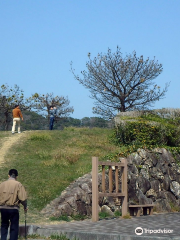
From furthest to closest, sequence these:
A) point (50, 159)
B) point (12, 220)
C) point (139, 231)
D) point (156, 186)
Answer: point (50, 159) → point (156, 186) → point (139, 231) → point (12, 220)

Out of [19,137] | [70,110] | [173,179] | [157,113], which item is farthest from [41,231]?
[70,110]

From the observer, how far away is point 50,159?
68.1ft

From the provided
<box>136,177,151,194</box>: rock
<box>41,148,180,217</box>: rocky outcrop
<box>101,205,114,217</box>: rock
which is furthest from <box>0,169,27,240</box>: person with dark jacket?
<box>136,177,151,194</box>: rock

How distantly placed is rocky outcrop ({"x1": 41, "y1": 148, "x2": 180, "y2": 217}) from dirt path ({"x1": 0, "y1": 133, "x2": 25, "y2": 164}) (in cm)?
526

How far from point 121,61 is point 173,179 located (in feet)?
54.0

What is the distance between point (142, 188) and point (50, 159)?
4.45 m

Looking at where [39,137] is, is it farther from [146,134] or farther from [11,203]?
[11,203]

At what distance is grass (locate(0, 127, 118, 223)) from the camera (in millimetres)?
16672

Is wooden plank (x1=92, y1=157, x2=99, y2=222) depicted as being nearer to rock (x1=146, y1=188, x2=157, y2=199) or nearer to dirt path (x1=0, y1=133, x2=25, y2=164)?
rock (x1=146, y1=188, x2=157, y2=199)

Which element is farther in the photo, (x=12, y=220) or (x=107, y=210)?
(x=107, y=210)

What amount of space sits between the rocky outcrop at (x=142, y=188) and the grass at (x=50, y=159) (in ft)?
1.83

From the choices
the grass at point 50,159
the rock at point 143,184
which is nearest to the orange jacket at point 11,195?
the grass at point 50,159

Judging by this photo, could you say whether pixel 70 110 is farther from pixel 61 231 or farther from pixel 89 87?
pixel 61 231

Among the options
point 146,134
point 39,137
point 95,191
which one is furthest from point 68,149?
point 95,191
